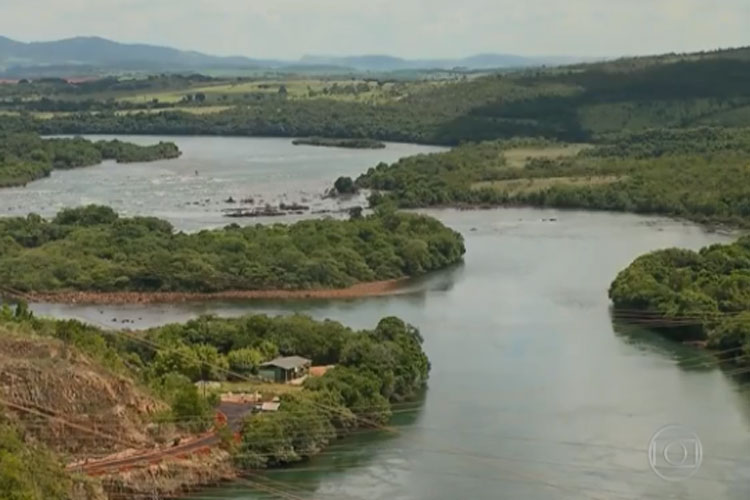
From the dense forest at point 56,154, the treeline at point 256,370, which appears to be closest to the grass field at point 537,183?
the dense forest at point 56,154

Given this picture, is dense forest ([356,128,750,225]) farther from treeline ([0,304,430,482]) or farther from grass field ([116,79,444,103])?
grass field ([116,79,444,103])

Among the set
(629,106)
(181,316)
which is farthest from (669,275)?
(629,106)

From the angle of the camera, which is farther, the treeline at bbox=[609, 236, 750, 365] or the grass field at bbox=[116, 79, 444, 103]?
the grass field at bbox=[116, 79, 444, 103]

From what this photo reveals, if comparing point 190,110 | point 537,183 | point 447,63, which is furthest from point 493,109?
point 447,63

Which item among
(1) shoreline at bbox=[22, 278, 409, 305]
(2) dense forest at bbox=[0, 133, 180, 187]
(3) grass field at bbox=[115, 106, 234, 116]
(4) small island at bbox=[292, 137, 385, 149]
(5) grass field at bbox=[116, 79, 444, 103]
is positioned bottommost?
(1) shoreline at bbox=[22, 278, 409, 305]

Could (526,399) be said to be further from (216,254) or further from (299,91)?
(299,91)

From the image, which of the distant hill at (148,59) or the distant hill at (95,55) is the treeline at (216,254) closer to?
the distant hill at (148,59)

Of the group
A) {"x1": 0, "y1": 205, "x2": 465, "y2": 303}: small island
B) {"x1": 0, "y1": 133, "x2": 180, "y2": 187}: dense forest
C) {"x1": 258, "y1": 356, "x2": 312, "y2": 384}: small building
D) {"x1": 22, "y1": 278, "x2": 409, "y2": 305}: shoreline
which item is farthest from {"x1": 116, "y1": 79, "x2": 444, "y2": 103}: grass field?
{"x1": 258, "y1": 356, "x2": 312, "y2": 384}: small building

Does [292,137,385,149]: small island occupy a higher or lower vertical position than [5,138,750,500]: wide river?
higher
